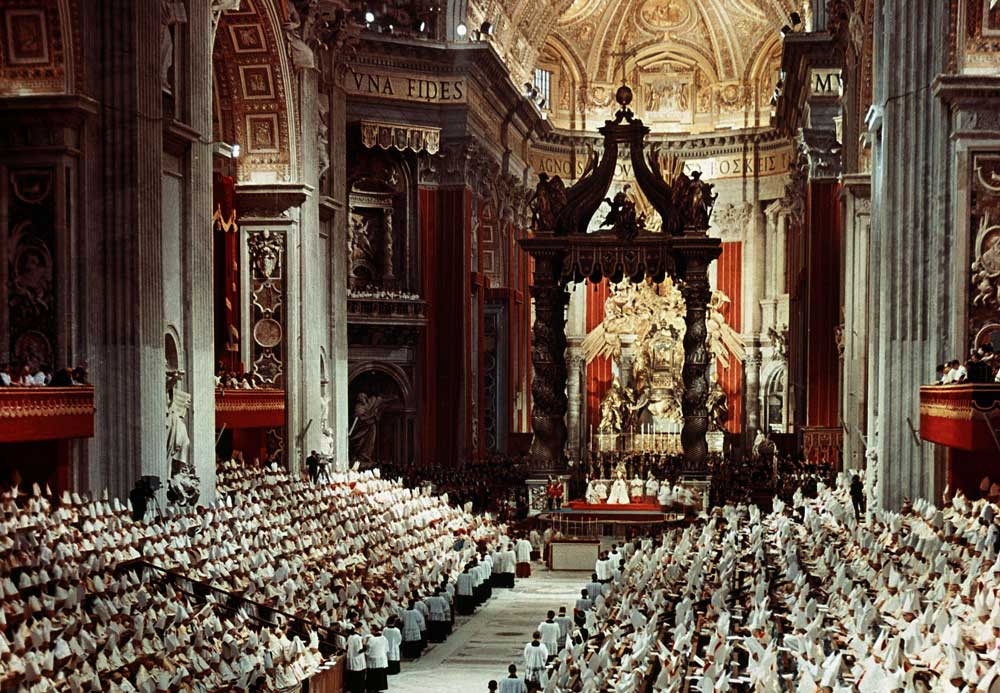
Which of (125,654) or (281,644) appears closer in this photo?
(125,654)

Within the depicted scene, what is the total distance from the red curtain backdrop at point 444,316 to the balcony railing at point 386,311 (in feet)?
1.29

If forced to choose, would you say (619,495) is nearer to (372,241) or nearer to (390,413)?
(390,413)

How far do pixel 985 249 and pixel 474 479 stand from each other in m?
16.0

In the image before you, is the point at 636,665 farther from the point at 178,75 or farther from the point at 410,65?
the point at 410,65

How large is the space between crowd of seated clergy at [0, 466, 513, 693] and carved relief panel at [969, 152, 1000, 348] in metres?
8.55

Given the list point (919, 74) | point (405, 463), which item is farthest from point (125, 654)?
point (405, 463)

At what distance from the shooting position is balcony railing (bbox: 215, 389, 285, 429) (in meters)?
26.7

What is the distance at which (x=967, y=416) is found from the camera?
17203mm

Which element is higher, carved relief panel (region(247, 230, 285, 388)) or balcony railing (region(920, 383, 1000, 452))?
carved relief panel (region(247, 230, 285, 388))

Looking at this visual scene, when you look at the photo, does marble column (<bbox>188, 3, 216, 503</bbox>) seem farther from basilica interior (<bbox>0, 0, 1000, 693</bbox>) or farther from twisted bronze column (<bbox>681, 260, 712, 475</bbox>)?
twisted bronze column (<bbox>681, 260, 712, 475</bbox>)

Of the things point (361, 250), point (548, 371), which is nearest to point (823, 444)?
point (548, 371)

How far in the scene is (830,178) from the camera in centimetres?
3628

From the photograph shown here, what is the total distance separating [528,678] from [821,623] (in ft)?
11.0

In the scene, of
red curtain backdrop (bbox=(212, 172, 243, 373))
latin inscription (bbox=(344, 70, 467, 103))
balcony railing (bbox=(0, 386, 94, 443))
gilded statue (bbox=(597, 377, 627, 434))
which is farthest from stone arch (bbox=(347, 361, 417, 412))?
balcony railing (bbox=(0, 386, 94, 443))
